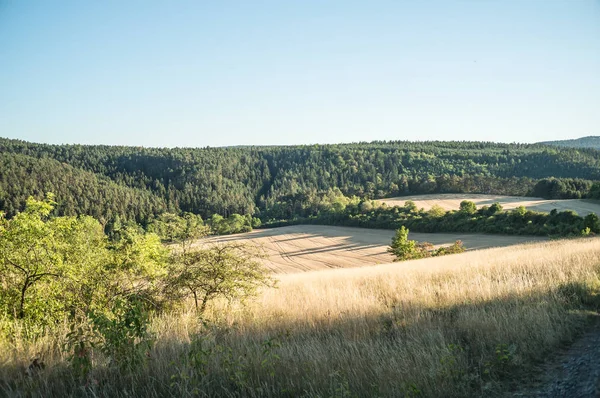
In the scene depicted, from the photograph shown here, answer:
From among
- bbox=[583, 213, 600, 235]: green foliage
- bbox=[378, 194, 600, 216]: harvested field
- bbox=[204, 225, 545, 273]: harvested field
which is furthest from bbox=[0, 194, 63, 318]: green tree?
bbox=[378, 194, 600, 216]: harvested field

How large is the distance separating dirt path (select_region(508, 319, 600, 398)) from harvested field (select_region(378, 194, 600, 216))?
56.1m

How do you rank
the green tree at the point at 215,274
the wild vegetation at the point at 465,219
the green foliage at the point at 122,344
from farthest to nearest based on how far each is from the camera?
the wild vegetation at the point at 465,219, the green tree at the point at 215,274, the green foliage at the point at 122,344

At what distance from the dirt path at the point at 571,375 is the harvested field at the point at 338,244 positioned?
3218cm

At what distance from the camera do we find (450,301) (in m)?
7.05

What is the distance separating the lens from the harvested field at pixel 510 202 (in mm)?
54881

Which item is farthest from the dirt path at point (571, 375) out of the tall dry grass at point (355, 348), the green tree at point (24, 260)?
the green tree at point (24, 260)

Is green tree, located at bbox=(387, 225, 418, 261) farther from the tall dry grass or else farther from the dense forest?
the dense forest

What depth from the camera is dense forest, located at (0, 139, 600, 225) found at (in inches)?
3642

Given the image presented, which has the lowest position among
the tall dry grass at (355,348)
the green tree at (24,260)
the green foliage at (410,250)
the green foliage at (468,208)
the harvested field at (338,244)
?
the harvested field at (338,244)

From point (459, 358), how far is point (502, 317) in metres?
1.73

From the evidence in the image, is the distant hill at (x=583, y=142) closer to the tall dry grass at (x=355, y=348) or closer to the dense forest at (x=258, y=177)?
the dense forest at (x=258, y=177)

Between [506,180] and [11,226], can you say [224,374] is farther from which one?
[506,180]

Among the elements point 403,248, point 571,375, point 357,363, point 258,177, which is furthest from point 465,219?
point 258,177

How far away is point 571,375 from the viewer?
150 inches
